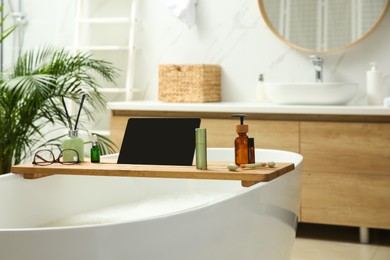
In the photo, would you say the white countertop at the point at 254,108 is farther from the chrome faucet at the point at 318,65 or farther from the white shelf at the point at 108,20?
the white shelf at the point at 108,20

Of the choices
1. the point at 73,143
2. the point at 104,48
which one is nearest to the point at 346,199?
the point at 73,143

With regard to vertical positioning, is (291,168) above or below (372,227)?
above

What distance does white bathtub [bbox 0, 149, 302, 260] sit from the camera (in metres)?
1.93


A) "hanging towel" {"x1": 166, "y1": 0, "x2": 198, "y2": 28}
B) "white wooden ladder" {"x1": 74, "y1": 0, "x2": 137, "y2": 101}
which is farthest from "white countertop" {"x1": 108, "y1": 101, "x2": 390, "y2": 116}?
"hanging towel" {"x1": 166, "y1": 0, "x2": 198, "y2": 28}

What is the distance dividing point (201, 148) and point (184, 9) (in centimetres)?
233

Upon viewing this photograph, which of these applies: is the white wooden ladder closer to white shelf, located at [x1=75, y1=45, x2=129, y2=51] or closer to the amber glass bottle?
white shelf, located at [x1=75, y1=45, x2=129, y2=51]

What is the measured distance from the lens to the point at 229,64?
16.2 feet

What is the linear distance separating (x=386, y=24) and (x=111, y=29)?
76.6 inches

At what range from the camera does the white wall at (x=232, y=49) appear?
459 centimetres

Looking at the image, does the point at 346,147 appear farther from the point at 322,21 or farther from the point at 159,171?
the point at 159,171

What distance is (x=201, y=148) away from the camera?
2689 mm

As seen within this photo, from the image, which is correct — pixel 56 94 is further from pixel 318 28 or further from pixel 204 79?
Result: pixel 318 28

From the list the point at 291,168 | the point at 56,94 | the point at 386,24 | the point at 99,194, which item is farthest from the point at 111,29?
the point at 291,168

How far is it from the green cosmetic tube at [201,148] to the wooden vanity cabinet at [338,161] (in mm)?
1604
